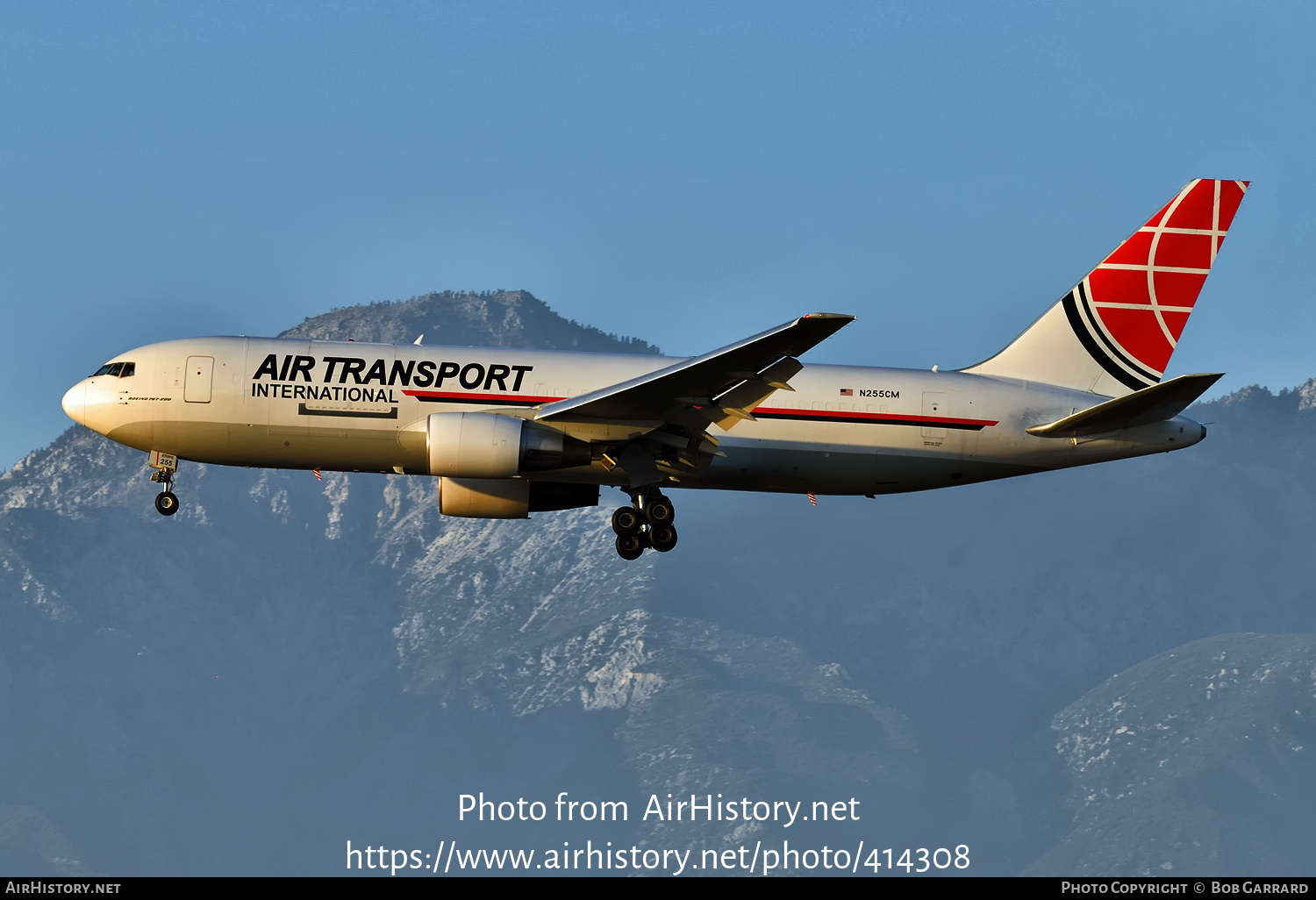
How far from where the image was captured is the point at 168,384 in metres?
37.7

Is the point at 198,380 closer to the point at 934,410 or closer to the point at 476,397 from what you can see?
the point at 476,397

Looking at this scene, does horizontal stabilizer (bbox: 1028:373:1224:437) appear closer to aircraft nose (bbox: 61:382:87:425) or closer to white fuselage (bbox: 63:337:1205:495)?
white fuselage (bbox: 63:337:1205:495)

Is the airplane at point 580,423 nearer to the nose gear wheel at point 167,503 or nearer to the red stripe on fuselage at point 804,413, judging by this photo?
the red stripe on fuselage at point 804,413

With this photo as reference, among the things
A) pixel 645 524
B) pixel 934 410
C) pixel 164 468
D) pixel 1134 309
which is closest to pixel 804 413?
pixel 934 410

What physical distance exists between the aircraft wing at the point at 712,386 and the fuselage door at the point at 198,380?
8354 mm

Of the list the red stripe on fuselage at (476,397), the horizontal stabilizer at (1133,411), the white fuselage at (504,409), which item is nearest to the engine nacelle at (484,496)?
the white fuselage at (504,409)

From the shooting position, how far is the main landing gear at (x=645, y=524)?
123 ft

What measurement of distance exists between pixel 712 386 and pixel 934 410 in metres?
6.57

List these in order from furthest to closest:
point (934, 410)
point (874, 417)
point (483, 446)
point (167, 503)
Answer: point (167, 503) < point (934, 410) < point (874, 417) < point (483, 446)

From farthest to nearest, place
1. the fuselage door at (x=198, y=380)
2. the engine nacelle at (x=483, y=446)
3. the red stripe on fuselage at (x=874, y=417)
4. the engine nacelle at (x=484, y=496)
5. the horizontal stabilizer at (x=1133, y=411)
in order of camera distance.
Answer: the engine nacelle at (x=484, y=496) → the red stripe on fuselage at (x=874, y=417) → the fuselage door at (x=198, y=380) → the horizontal stabilizer at (x=1133, y=411) → the engine nacelle at (x=483, y=446)

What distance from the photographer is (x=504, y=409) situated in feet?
122
